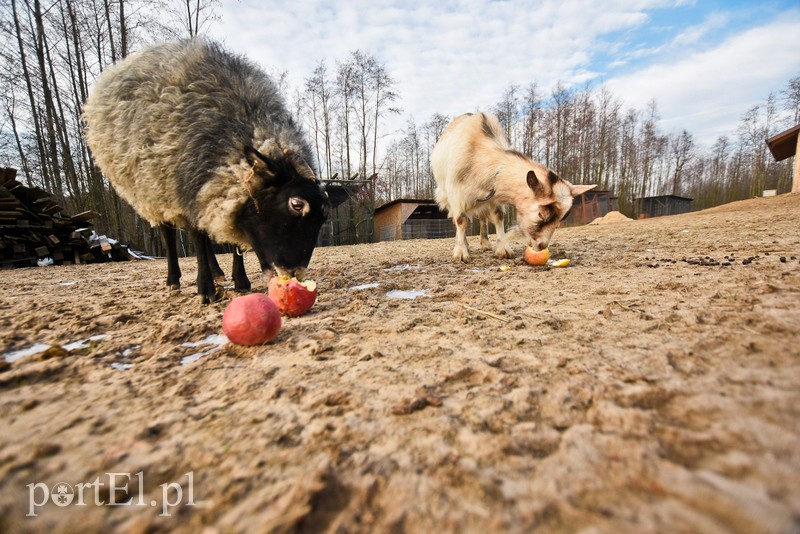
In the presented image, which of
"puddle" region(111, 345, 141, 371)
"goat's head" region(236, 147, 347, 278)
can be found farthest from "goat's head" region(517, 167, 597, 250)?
"puddle" region(111, 345, 141, 371)

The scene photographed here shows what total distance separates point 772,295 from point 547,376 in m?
2.00

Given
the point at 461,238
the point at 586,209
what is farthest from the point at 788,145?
the point at 461,238

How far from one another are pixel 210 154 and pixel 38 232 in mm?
9882

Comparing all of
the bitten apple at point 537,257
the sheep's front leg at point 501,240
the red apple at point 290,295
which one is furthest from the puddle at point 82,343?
the sheep's front leg at point 501,240

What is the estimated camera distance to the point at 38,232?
878 centimetres

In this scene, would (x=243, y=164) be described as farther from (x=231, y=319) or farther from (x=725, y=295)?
(x=725, y=295)

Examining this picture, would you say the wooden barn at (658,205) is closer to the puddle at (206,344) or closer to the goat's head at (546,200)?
the goat's head at (546,200)

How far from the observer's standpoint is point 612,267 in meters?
4.07

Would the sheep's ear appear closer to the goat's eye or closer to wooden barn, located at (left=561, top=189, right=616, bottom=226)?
the goat's eye

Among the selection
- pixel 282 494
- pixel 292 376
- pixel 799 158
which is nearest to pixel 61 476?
pixel 282 494

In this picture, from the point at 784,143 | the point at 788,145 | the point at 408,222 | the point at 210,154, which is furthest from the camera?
the point at 408,222

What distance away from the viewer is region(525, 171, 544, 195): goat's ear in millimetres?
4551

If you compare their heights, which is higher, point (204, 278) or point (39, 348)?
point (204, 278)

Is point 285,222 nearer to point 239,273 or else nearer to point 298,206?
point 298,206
